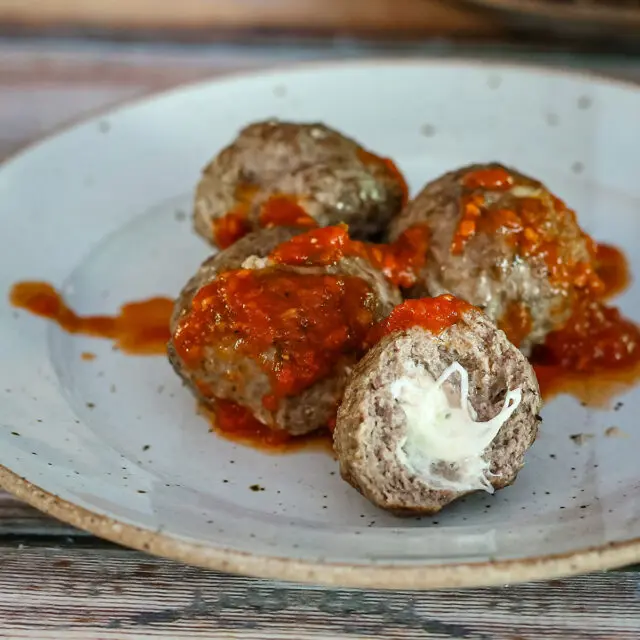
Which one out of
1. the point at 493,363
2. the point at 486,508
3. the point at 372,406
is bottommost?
the point at 486,508

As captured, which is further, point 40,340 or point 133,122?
point 133,122

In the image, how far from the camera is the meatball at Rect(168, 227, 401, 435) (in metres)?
2.40

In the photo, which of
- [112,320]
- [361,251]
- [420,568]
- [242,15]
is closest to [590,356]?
[361,251]

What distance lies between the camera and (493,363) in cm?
220

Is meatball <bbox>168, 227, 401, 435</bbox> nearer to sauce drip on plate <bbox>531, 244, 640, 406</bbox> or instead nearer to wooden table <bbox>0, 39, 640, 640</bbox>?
wooden table <bbox>0, 39, 640, 640</bbox>

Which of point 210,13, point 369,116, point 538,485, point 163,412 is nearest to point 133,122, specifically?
point 369,116

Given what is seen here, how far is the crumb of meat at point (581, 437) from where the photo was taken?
98.0 inches

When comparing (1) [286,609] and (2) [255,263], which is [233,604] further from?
(2) [255,263]

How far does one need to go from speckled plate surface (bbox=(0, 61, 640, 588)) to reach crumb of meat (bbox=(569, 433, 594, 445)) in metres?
0.03

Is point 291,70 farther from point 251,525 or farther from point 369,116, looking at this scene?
point 251,525

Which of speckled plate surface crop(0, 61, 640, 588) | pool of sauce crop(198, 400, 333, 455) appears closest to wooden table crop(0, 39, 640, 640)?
speckled plate surface crop(0, 61, 640, 588)

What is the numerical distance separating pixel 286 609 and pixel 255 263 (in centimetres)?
92

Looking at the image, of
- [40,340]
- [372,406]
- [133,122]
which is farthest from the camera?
[133,122]

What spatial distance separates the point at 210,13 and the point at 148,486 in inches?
162
